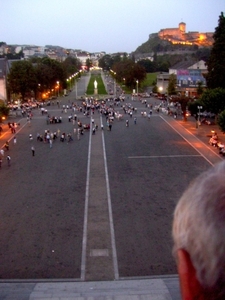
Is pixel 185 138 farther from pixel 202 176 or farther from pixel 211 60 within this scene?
pixel 202 176

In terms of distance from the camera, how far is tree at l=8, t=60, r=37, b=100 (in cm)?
6681

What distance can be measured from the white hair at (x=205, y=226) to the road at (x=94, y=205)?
10.9m

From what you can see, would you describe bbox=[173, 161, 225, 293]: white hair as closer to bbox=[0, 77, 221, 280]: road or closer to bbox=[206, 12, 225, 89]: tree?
bbox=[0, 77, 221, 280]: road

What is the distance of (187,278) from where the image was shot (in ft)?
3.87

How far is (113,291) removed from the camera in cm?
1018

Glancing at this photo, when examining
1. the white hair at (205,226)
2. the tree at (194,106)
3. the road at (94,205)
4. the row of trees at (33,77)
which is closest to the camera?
the white hair at (205,226)

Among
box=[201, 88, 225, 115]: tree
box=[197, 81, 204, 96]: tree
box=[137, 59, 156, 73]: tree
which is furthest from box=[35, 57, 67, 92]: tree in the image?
box=[137, 59, 156, 73]: tree

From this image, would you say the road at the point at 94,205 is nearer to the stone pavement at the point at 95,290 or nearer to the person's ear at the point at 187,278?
the stone pavement at the point at 95,290

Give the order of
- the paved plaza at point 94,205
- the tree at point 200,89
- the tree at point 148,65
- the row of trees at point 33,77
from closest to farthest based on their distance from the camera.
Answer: the paved plaza at point 94,205
the tree at point 200,89
the row of trees at point 33,77
the tree at point 148,65

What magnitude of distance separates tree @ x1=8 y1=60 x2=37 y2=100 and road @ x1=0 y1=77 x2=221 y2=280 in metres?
35.0

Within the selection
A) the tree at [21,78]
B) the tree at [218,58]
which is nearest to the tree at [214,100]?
the tree at [218,58]

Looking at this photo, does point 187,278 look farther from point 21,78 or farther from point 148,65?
point 148,65

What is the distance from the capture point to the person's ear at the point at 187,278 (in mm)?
1158

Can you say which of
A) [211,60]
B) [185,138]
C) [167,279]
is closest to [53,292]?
[167,279]
